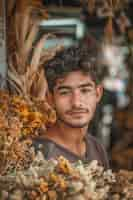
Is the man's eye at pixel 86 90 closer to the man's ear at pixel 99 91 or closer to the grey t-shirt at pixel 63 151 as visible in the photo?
the man's ear at pixel 99 91

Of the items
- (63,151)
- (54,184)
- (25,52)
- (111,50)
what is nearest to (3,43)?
(25,52)

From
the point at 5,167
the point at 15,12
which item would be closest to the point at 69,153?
the point at 5,167

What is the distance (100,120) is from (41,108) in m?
2.36

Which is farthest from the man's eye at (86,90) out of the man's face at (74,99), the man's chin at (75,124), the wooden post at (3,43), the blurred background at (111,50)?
the blurred background at (111,50)

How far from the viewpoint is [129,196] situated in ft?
7.00

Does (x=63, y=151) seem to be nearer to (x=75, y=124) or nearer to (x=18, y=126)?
(x=75, y=124)

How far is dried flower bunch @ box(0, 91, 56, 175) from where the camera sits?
85.2 inches

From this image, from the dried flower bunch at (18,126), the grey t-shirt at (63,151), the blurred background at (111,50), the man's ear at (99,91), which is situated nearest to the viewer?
the dried flower bunch at (18,126)

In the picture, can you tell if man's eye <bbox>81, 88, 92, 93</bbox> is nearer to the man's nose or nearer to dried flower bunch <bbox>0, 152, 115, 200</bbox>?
the man's nose

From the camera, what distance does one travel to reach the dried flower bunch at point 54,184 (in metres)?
1.95

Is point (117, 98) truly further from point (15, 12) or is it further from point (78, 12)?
point (15, 12)

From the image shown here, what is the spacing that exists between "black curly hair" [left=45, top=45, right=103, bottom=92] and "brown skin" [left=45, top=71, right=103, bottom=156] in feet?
0.07

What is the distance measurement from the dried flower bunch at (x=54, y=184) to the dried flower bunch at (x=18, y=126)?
11cm

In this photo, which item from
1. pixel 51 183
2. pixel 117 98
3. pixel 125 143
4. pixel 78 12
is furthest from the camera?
pixel 117 98
